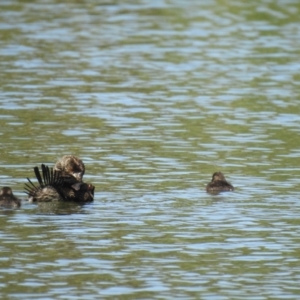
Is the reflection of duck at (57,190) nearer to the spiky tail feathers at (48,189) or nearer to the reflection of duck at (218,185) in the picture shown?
the spiky tail feathers at (48,189)

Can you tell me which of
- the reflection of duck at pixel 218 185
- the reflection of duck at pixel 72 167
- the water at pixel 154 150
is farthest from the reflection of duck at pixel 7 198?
the reflection of duck at pixel 218 185

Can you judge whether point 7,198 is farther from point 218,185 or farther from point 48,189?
point 218,185

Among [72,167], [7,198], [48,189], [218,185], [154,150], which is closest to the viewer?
[7,198]

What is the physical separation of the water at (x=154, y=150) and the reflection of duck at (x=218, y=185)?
0.09 m

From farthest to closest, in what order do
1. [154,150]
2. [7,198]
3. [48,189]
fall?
[154,150] < [48,189] < [7,198]

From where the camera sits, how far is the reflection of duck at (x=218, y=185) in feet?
46.1

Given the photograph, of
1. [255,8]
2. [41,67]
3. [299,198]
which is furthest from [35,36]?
[299,198]

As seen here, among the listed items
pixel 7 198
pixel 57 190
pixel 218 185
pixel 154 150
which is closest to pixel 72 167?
pixel 57 190

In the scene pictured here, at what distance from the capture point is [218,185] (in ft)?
46.1

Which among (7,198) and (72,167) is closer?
(7,198)

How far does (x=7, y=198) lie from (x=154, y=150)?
166 inches

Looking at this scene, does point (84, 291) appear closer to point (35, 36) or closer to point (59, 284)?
point (59, 284)

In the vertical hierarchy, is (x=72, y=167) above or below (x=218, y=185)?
above

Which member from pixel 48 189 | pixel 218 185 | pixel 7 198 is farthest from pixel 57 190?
pixel 218 185
